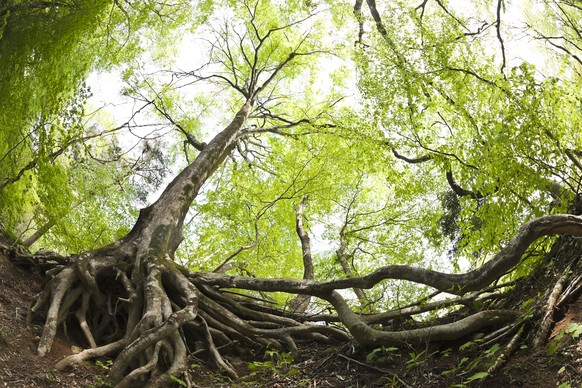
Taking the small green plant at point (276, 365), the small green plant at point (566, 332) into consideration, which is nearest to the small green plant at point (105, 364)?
the small green plant at point (276, 365)

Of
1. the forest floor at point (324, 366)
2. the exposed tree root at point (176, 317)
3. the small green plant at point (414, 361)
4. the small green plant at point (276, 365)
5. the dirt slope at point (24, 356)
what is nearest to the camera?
the forest floor at point (324, 366)

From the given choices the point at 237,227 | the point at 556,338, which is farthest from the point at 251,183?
the point at 556,338

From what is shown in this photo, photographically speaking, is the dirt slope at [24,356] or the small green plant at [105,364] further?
the small green plant at [105,364]

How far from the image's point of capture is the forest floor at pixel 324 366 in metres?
4.33

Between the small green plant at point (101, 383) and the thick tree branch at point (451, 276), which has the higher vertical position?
the thick tree branch at point (451, 276)

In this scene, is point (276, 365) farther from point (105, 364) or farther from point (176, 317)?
point (105, 364)

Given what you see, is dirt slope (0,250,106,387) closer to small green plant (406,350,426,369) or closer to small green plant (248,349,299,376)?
small green plant (248,349,299,376)

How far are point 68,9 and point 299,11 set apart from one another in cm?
701

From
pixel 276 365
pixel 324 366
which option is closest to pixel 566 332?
pixel 324 366

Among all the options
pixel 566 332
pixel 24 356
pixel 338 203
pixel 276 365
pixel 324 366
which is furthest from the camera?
pixel 338 203

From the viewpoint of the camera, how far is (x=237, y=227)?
13.8 meters

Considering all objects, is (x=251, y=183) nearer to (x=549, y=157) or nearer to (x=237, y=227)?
(x=237, y=227)

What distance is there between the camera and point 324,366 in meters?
5.83

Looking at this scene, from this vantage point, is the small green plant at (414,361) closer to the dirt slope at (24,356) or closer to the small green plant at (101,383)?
the small green plant at (101,383)
